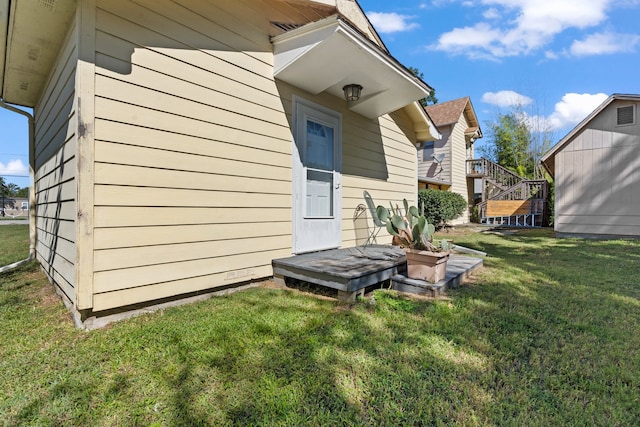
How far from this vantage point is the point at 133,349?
2.05 metres

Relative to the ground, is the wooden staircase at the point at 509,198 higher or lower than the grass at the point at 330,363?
higher

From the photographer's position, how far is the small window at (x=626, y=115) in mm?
8180

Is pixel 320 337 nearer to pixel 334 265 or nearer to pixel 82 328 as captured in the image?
pixel 334 265

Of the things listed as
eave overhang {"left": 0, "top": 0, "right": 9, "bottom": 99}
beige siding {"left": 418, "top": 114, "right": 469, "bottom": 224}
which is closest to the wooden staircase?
beige siding {"left": 418, "top": 114, "right": 469, "bottom": 224}

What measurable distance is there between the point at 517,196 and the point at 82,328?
16611 millimetres

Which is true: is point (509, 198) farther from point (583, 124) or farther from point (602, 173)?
point (583, 124)

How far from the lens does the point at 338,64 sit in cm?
366

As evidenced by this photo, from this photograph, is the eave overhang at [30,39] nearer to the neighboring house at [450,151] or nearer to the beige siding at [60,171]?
the beige siding at [60,171]

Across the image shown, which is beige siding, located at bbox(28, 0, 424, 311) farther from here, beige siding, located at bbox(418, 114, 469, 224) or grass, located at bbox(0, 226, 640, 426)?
beige siding, located at bbox(418, 114, 469, 224)

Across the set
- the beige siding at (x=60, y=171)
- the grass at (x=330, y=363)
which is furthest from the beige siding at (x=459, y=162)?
the beige siding at (x=60, y=171)

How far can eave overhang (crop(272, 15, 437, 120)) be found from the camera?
3.24m

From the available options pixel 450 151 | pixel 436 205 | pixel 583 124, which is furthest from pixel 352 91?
pixel 450 151

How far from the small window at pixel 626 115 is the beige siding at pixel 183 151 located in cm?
994

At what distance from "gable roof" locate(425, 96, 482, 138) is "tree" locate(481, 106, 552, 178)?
5.48 m
